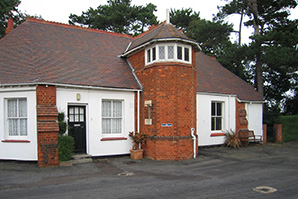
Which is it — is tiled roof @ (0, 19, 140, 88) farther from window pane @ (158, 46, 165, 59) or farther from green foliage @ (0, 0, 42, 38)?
green foliage @ (0, 0, 42, 38)

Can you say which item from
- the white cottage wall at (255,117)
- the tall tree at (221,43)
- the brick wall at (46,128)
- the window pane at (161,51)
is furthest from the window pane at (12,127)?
the tall tree at (221,43)

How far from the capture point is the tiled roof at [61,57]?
1066cm

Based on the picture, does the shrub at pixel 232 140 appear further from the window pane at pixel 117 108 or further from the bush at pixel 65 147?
the bush at pixel 65 147

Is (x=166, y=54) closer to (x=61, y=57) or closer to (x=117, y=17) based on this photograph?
(x=61, y=57)

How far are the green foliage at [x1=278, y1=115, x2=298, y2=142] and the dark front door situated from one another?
1411cm

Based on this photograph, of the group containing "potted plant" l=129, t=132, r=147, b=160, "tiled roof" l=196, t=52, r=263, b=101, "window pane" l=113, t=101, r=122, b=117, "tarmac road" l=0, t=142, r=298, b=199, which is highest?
"tiled roof" l=196, t=52, r=263, b=101

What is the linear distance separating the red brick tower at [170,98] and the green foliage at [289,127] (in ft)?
31.4

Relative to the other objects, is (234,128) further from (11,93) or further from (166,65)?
(11,93)

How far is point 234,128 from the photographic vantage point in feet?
51.9

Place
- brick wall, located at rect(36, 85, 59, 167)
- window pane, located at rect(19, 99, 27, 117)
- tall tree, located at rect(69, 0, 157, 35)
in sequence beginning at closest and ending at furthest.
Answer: brick wall, located at rect(36, 85, 59, 167) → window pane, located at rect(19, 99, 27, 117) → tall tree, located at rect(69, 0, 157, 35)

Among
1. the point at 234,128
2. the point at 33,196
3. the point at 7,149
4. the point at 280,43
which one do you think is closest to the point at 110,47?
the point at 7,149

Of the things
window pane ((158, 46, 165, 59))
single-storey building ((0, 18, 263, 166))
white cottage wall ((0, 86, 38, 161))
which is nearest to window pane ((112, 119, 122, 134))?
single-storey building ((0, 18, 263, 166))

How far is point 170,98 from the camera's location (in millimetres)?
11164

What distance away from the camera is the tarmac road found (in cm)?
641
